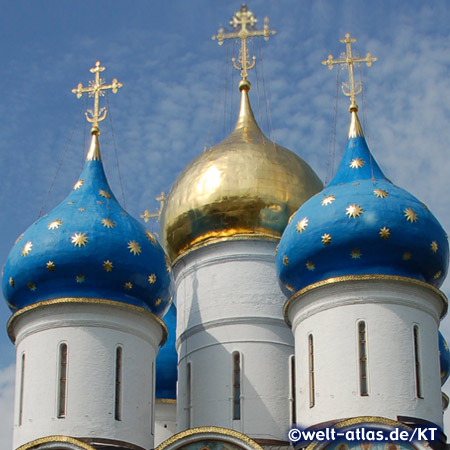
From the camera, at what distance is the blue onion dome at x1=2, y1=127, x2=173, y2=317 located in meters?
18.4

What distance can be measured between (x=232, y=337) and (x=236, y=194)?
7.68 feet

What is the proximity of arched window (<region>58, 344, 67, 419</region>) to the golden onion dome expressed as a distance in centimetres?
376

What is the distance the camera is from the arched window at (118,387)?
18.0 meters

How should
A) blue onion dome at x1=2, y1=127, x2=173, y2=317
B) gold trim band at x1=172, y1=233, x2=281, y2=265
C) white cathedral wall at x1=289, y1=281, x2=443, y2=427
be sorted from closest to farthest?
white cathedral wall at x1=289, y1=281, x2=443, y2=427, blue onion dome at x1=2, y1=127, x2=173, y2=317, gold trim band at x1=172, y1=233, x2=281, y2=265

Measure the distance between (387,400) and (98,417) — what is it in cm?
392

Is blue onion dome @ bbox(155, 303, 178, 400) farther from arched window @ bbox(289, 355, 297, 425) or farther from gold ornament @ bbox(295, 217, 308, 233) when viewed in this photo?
gold ornament @ bbox(295, 217, 308, 233)

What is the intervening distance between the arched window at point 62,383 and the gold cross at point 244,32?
6989 mm

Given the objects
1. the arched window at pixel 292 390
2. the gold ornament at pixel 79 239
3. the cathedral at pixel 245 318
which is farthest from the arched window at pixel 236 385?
the gold ornament at pixel 79 239

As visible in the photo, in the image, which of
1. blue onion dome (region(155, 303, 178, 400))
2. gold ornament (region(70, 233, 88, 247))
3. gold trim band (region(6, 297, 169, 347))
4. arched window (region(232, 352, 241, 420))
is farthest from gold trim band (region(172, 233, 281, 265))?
gold ornament (region(70, 233, 88, 247))

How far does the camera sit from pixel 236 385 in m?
19.8

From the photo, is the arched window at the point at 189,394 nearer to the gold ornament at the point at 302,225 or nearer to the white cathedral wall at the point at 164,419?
the white cathedral wall at the point at 164,419

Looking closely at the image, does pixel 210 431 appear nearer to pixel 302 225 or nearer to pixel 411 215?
pixel 302 225

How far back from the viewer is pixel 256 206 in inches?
822

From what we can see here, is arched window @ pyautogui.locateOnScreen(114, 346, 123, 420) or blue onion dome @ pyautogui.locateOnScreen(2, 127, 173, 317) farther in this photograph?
blue onion dome @ pyautogui.locateOnScreen(2, 127, 173, 317)
